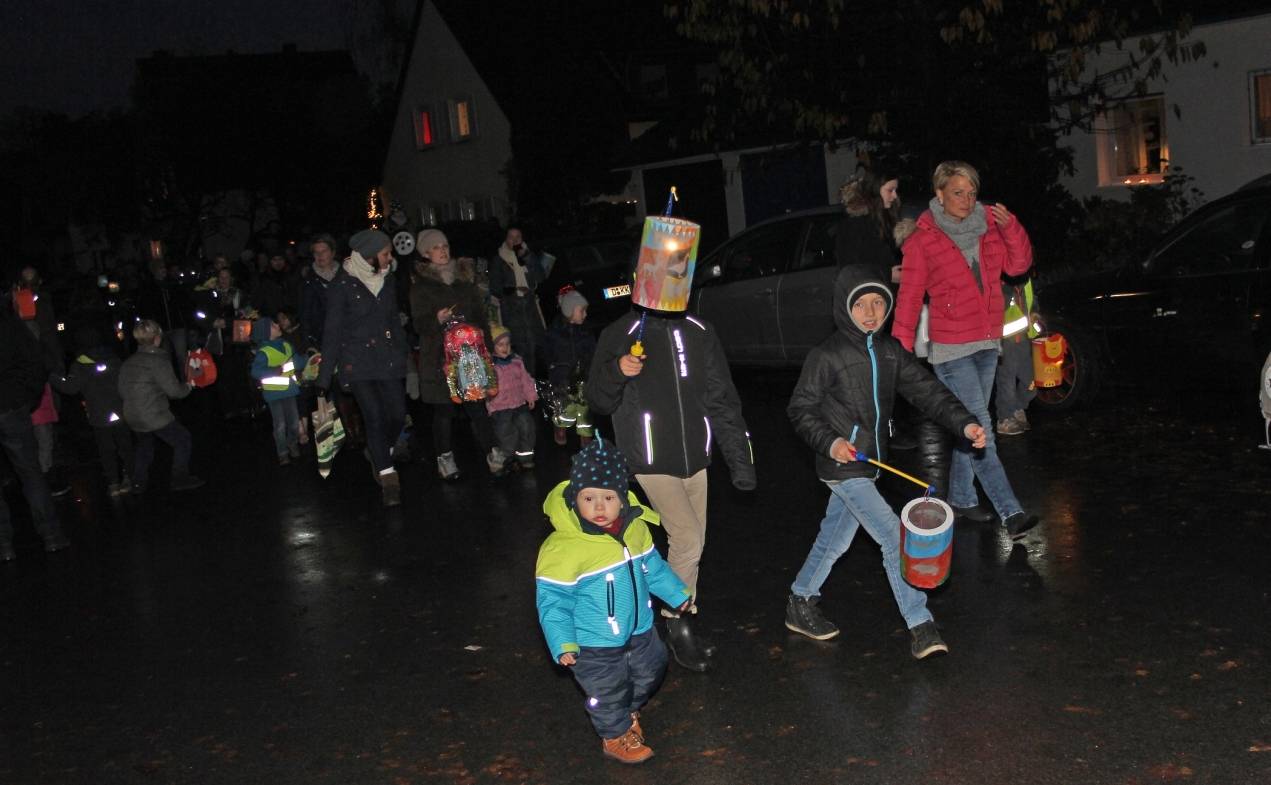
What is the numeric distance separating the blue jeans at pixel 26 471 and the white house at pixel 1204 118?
1471 cm

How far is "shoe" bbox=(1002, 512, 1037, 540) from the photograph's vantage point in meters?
6.97

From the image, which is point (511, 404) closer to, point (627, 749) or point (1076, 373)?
point (1076, 373)

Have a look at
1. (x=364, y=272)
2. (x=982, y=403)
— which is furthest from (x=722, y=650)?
(x=364, y=272)

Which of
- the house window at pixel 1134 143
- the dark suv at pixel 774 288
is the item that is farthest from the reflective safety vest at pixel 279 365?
the house window at pixel 1134 143

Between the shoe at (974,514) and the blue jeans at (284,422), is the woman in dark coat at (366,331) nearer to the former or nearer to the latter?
the blue jeans at (284,422)

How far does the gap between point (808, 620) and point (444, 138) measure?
36.1 metres

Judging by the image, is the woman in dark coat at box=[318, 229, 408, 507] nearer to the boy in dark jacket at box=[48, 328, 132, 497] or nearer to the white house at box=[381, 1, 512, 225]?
the boy in dark jacket at box=[48, 328, 132, 497]

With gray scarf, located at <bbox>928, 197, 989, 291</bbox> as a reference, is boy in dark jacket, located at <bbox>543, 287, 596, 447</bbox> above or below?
below

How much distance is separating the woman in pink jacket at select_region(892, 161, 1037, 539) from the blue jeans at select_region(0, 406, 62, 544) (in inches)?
237

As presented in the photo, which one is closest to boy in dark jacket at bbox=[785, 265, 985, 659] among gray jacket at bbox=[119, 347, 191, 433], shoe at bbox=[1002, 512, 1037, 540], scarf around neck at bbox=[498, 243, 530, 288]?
shoe at bbox=[1002, 512, 1037, 540]

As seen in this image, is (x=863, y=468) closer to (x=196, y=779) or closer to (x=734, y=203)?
(x=196, y=779)

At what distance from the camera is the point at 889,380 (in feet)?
18.4

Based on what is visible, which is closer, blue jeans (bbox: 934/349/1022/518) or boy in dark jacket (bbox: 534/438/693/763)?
boy in dark jacket (bbox: 534/438/693/763)

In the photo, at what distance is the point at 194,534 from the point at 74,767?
4251 mm
